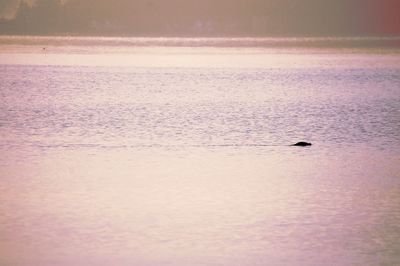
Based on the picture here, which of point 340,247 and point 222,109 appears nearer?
point 340,247

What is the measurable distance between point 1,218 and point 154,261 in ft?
7.22

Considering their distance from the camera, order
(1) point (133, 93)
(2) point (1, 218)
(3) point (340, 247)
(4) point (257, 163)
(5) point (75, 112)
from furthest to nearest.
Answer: (1) point (133, 93), (5) point (75, 112), (4) point (257, 163), (2) point (1, 218), (3) point (340, 247)

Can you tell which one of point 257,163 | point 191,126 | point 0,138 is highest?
point 191,126

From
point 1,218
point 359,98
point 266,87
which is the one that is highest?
point 266,87

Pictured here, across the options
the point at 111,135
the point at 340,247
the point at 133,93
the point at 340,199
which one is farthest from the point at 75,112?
the point at 340,247

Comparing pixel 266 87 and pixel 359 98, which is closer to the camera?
pixel 359 98

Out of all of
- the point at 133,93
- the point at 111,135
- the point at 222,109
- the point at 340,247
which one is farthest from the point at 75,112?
the point at 340,247

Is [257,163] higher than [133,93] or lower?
lower

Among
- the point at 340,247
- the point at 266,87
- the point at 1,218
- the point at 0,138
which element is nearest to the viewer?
the point at 340,247

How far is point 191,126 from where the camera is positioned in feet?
59.6

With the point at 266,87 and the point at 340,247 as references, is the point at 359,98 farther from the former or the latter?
the point at 340,247

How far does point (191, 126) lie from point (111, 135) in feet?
6.79

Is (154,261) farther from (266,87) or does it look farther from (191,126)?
(266,87)

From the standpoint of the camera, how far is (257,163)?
1282cm
